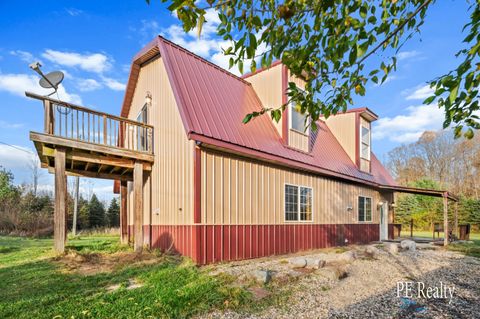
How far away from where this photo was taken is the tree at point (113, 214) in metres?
24.6

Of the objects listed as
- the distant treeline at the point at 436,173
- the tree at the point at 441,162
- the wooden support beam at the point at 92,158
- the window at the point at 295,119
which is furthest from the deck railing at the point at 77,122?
the tree at the point at 441,162

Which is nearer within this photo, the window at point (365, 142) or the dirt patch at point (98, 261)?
the dirt patch at point (98, 261)

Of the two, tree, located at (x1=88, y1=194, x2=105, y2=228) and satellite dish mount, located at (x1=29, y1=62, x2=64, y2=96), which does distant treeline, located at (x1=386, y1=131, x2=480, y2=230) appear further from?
satellite dish mount, located at (x1=29, y1=62, x2=64, y2=96)

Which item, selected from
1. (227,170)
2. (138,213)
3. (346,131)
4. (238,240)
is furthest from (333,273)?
(346,131)

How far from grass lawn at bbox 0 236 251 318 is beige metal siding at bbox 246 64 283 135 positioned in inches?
239

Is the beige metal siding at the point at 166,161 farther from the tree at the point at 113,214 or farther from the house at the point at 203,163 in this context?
the tree at the point at 113,214

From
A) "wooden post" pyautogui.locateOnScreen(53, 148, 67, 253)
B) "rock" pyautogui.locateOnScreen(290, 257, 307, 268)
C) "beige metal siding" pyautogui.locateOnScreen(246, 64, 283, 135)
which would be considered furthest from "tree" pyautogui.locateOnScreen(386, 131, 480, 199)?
"wooden post" pyautogui.locateOnScreen(53, 148, 67, 253)

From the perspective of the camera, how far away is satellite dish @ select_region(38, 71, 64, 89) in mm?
8336

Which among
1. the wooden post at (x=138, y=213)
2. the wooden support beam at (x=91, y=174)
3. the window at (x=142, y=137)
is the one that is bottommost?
the wooden post at (x=138, y=213)

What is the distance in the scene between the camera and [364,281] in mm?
5926

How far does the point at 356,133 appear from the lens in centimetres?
1434

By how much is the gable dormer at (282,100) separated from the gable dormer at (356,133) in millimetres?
4023

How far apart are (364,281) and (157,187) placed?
604 cm

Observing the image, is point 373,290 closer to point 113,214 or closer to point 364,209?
point 364,209
